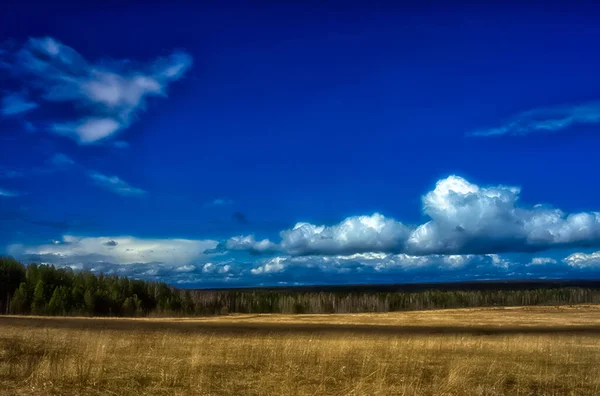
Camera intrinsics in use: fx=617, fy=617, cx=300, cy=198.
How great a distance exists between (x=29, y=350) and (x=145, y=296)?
8249 centimetres

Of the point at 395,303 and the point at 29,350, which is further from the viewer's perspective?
the point at 395,303

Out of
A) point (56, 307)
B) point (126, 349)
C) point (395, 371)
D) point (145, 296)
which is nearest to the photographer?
point (395, 371)

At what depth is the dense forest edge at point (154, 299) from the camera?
9031 cm

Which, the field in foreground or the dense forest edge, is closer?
the field in foreground

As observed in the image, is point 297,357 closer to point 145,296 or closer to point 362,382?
point 362,382

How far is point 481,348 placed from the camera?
31359 mm

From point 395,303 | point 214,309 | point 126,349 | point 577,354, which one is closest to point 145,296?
point 214,309

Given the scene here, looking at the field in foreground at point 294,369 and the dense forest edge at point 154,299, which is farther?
the dense forest edge at point 154,299

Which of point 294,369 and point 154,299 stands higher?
point 294,369

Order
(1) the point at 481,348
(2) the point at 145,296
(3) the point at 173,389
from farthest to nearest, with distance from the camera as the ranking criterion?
(2) the point at 145,296
(1) the point at 481,348
(3) the point at 173,389

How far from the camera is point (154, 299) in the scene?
10794cm

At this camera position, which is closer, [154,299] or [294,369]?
[294,369]

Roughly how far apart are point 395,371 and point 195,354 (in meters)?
8.16

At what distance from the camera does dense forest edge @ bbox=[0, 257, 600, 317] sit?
9031 cm
